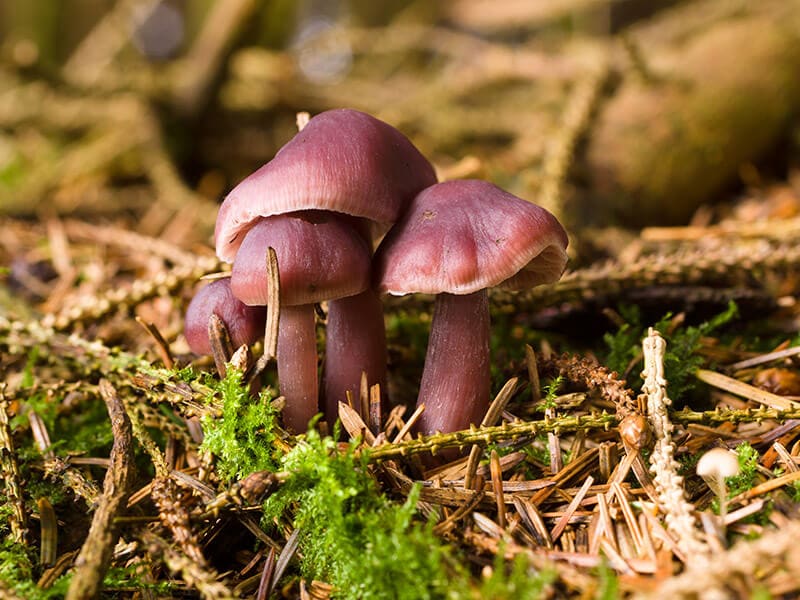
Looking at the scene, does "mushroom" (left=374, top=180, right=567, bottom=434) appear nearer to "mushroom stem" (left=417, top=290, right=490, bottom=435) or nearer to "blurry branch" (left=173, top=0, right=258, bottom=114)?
"mushroom stem" (left=417, top=290, right=490, bottom=435)

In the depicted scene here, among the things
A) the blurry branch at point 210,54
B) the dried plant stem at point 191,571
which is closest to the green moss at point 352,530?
the dried plant stem at point 191,571

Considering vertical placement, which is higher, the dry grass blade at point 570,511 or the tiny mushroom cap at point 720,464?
the tiny mushroom cap at point 720,464

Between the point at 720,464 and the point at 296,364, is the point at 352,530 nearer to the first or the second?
the point at 296,364

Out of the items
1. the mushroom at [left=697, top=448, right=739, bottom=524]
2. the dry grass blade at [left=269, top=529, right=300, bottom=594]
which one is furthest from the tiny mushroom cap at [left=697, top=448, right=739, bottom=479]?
the dry grass blade at [left=269, top=529, right=300, bottom=594]

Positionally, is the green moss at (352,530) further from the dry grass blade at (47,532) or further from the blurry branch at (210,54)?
the blurry branch at (210,54)

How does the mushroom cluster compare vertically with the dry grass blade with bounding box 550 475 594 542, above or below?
above
